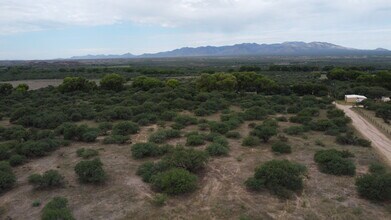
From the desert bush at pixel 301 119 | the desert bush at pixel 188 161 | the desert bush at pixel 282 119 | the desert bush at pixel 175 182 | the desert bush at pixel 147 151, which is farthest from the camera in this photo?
the desert bush at pixel 282 119

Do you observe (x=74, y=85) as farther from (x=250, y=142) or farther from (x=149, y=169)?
(x=149, y=169)

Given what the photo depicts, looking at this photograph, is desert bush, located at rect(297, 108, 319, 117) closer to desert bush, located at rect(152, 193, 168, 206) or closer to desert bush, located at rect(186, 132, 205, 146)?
desert bush, located at rect(186, 132, 205, 146)

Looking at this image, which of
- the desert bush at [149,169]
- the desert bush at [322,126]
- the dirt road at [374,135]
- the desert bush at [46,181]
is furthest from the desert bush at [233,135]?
the desert bush at [46,181]

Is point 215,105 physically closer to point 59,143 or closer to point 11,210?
point 59,143

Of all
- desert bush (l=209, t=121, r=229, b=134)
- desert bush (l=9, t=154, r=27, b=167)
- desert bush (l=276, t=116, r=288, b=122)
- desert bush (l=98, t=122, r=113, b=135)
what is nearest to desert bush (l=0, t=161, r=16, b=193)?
desert bush (l=9, t=154, r=27, b=167)

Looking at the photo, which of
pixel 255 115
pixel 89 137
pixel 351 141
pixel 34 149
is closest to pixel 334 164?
pixel 351 141

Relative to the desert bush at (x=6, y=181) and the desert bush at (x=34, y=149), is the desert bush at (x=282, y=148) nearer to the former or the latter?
the desert bush at (x=34, y=149)
